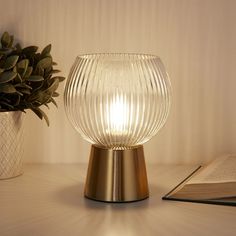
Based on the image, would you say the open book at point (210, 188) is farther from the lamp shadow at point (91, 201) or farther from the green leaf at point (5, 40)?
the green leaf at point (5, 40)

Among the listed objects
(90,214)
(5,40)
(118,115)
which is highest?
(5,40)

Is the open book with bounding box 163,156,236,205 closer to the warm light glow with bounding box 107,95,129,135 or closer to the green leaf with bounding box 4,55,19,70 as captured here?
the warm light glow with bounding box 107,95,129,135

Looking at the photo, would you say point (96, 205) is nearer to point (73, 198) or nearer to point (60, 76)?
point (73, 198)

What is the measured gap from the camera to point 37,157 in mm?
1097

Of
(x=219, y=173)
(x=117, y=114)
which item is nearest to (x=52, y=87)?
(x=117, y=114)

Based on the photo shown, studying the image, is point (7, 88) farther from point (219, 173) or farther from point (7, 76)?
point (219, 173)

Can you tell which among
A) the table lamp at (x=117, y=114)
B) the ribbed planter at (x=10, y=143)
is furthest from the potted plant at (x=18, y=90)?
the table lamp at (x=117, y=114)

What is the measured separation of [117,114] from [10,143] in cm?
24

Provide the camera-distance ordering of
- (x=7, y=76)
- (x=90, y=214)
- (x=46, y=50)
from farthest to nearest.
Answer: (x=46, y=50)
(x=7, y=76)
(x=90, y=214)

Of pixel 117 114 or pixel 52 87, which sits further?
pixel 52 87

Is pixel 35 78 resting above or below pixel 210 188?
above

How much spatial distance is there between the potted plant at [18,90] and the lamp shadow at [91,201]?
130 mm

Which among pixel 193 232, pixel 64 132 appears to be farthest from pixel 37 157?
pixel 193 232

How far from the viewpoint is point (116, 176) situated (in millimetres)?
829
